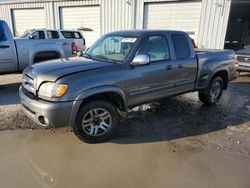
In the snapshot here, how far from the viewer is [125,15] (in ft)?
49.9

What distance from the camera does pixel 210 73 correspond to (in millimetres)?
5438

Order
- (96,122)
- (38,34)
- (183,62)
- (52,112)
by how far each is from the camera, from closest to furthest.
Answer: (52,112)
(96,122)
(183,62)
(38,34)

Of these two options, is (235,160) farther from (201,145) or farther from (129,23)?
(129,23)

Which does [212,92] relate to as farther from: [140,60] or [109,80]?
[109,80]

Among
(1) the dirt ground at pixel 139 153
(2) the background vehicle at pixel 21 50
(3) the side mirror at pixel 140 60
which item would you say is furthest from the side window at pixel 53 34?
(3) the side mirror at pixel 140 60

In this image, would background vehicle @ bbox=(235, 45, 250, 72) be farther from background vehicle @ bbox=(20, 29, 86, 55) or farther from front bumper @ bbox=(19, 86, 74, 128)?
front bumper @ bbox=(19, 86, 74, 128)

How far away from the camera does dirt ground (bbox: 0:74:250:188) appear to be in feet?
9.67

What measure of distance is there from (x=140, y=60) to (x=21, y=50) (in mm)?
4252

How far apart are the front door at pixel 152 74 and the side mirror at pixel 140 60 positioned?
9 centimetres

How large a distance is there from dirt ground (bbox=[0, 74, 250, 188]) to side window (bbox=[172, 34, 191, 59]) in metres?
1.34

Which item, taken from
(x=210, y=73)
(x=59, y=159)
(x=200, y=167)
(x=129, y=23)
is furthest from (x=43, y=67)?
(x=129, y=23)

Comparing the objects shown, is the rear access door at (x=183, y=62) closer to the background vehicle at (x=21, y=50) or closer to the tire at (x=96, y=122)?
the tire at (x=96, y=122)

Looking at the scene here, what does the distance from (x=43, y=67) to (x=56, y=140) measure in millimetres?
1235

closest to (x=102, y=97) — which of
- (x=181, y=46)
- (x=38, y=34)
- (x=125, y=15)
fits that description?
(x=181, y=46)
